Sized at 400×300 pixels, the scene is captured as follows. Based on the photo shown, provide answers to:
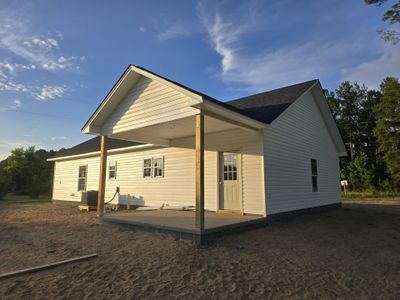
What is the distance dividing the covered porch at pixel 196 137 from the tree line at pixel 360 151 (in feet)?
60.8

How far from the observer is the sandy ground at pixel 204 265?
11.6 feet

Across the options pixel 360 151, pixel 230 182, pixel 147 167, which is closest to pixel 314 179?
pixel 230 182

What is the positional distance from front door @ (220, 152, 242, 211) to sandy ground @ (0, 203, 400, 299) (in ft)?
6.96

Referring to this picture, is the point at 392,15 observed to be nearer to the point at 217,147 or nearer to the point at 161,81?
the point at 217,147

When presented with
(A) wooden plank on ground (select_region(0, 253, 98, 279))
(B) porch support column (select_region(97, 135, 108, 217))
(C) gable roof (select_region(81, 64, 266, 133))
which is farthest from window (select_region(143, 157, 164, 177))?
(A) wooden plank on ground (select_region(0, 253, 98, 279))

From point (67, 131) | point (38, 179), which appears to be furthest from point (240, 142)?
point (38, 179)

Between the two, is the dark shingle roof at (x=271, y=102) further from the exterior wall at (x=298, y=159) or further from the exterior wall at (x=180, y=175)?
the exterior wall at (x=180, y=175)

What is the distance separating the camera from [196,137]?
632 centimetres

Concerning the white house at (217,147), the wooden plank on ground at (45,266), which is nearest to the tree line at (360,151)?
the white house at (217,147)

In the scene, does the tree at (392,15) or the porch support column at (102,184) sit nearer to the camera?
the porch support column at (102,184)

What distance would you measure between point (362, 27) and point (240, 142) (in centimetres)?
721

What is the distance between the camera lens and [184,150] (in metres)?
11.5

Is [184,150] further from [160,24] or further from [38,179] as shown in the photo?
[38,179]

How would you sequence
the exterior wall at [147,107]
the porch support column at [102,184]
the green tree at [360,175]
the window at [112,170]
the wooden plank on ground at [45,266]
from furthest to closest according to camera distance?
the green tree at [360,175] → the window at [112,170] → the porch support column at [102,184] → the exterior wall at [147,107] → the wooden plank on ground at [45,266]
